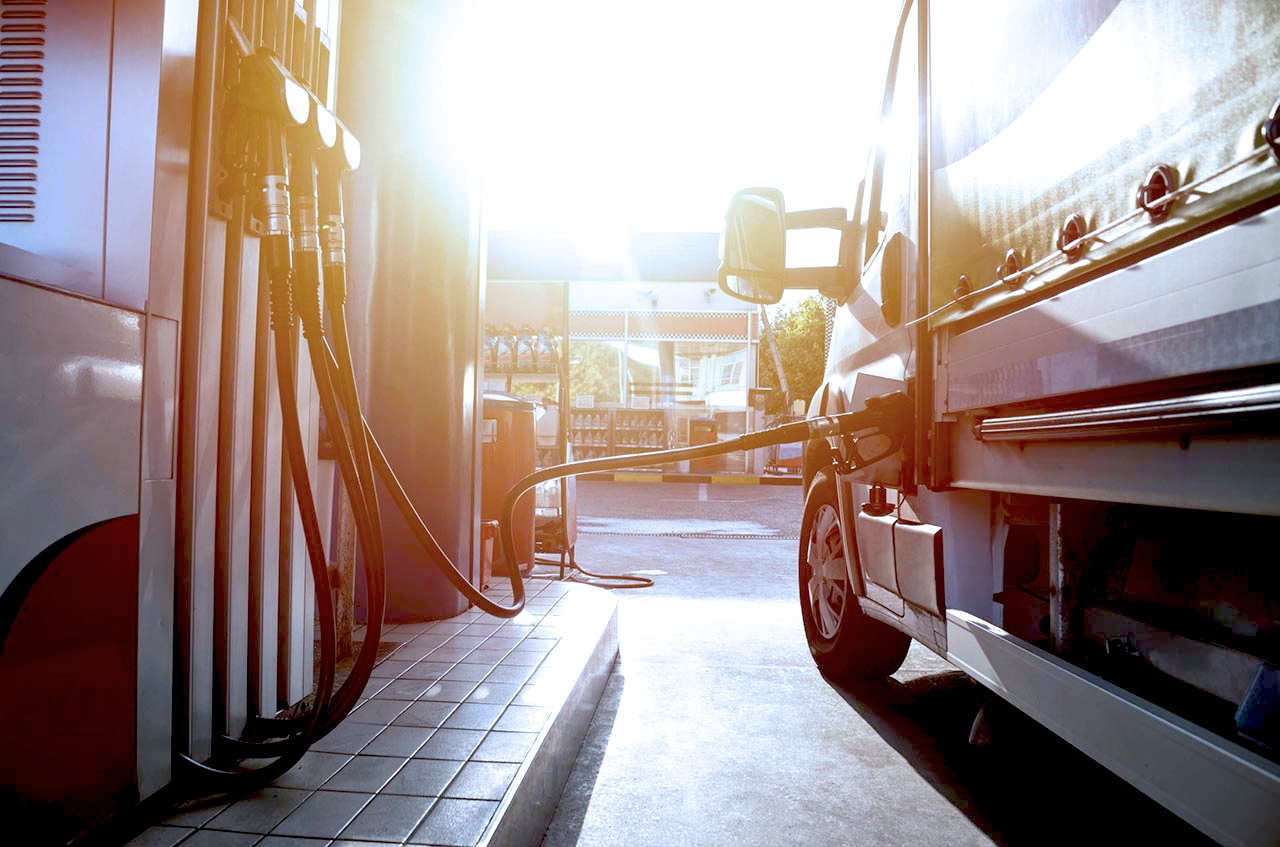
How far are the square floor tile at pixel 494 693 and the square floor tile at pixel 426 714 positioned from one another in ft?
0.29

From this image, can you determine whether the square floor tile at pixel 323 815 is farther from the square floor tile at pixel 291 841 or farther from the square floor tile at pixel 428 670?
the square floor tile at pixel 428 670

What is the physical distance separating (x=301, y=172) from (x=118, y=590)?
934 millimetres

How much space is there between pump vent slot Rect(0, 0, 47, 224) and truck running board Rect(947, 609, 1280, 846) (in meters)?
2.12

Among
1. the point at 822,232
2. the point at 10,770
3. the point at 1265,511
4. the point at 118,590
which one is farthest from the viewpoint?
the point at 822,232

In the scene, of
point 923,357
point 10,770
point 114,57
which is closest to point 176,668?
point 10,770

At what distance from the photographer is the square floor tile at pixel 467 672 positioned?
2803mm

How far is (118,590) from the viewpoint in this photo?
5.36 ft

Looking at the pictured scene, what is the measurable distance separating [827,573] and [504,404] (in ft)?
7.36

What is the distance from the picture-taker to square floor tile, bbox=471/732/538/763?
2113 mm

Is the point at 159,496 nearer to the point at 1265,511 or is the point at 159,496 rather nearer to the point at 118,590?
the point at 118,590

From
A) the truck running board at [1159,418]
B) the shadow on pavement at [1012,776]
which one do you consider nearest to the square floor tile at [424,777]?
the shadow on pavement at [1012,776]

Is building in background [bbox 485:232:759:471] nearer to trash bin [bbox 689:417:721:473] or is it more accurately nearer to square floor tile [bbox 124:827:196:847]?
trash bin [bbox 689:417:721:473]

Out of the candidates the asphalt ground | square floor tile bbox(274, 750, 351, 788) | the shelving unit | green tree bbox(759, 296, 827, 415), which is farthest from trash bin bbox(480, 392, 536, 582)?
green tree bbox(759, 296, 827, 415)

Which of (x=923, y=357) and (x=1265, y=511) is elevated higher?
(x=923, y=357)
